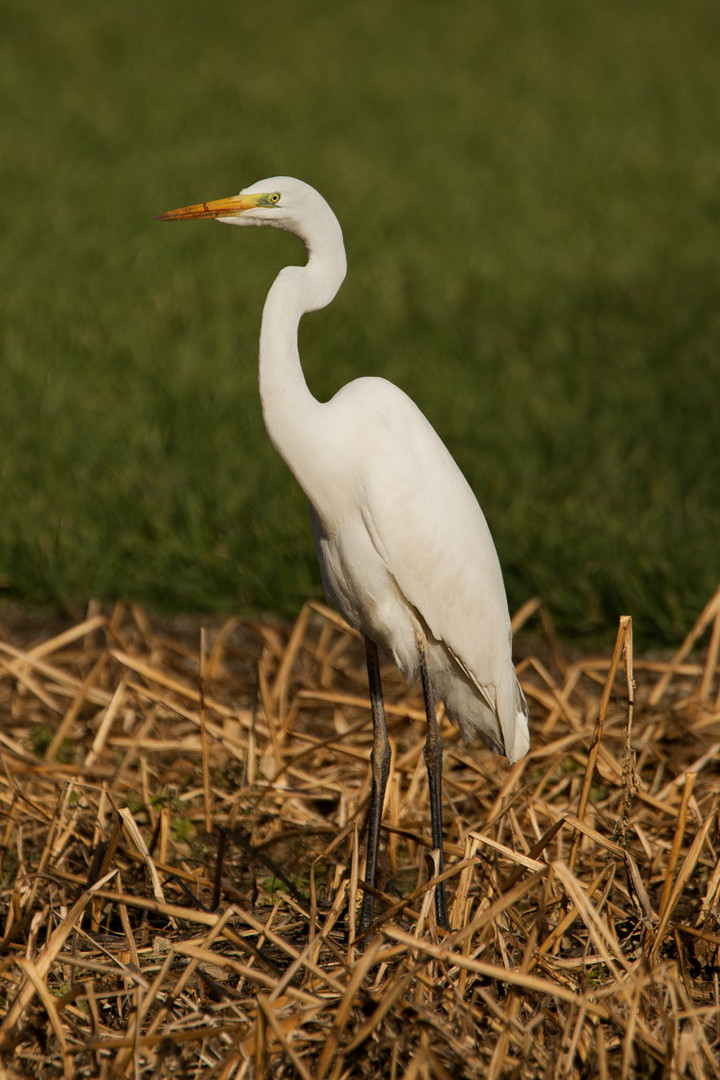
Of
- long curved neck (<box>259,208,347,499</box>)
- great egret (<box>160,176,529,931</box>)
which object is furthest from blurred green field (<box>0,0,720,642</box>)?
long curved neck (<box>259,208,347,499</box>)

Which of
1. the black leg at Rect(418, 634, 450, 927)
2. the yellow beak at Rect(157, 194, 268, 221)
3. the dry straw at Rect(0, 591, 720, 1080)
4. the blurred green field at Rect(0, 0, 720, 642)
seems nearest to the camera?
the dry straw at Rect(0, 591, 720, 1080)

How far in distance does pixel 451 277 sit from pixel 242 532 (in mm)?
→ 3971

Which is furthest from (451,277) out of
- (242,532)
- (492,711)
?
(492,711)

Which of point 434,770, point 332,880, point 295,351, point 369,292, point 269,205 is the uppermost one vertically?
point 269,205

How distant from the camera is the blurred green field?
4504mm

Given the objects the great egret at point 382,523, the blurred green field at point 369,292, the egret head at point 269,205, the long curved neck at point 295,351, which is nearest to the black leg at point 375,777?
the great egret at point 382,523

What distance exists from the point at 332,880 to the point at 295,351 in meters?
1.15

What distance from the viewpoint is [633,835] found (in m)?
2.70

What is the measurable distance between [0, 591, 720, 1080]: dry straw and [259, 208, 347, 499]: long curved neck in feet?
2.31

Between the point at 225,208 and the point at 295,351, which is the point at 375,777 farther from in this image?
the point at 225,208

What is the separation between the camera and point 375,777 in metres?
2.58

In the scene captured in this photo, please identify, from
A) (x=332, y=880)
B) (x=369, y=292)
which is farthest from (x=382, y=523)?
(x=369, y=292)

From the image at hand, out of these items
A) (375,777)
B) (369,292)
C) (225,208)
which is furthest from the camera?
(369,292)

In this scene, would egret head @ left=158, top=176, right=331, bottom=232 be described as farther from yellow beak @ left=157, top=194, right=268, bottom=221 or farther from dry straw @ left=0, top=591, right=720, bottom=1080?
dry straw @ left=0, top=591, right=720, bottom=1080
